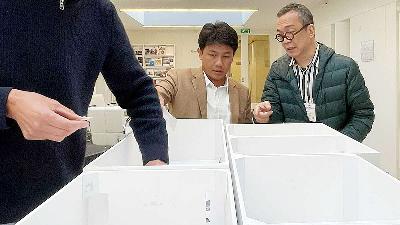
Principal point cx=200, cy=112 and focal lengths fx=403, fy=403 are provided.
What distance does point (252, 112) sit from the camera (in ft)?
7.57

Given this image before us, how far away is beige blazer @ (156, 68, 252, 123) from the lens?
2.26 metres

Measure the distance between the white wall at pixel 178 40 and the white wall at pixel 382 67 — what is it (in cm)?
574

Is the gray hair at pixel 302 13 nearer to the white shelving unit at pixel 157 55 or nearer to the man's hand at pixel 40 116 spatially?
the man's hand at pixel 40 116

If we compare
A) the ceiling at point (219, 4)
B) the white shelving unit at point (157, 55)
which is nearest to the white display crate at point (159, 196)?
the ceiling at point (219, 4)

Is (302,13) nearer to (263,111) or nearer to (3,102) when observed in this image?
(263,111)

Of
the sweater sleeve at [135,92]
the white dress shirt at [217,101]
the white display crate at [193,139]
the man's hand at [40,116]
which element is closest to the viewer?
the man's hand at [40,116]

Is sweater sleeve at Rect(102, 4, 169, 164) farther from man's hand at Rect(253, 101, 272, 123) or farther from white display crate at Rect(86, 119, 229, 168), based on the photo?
man's hand at Rect(253, 101, 272, 123)

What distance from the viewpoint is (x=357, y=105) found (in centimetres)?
209

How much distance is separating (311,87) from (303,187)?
122 centimetres

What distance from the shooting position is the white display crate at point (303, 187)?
101 cm

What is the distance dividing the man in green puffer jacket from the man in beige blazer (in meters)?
0.17

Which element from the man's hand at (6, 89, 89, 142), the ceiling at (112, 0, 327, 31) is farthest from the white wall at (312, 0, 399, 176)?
the man's hand at (6, 89, 89, 142)

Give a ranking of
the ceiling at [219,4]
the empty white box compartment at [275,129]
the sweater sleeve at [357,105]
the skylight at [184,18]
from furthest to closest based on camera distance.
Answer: the skylight at [184,18] → the ceiling at [219,4] → the sweater sleeve at [357,105] → the empty white box compartment at [275,129]

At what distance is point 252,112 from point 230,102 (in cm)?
14
